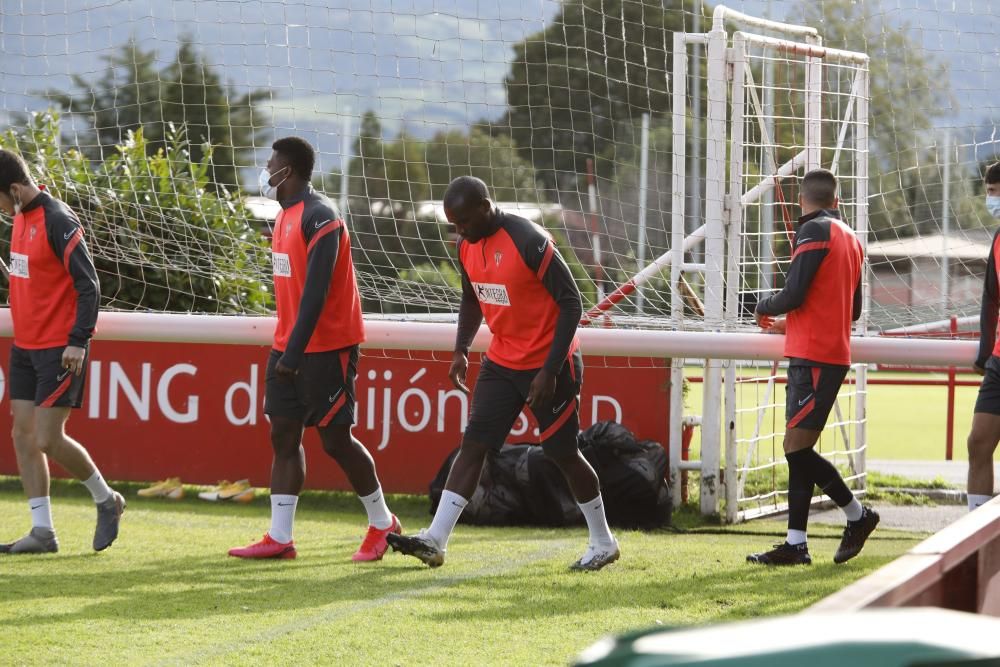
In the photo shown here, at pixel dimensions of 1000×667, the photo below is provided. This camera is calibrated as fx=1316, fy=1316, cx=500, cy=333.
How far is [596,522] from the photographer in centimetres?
638

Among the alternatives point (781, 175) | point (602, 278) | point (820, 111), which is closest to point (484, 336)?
point (602, 278)

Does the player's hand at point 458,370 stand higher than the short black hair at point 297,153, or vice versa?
the short black hair at point 297,153

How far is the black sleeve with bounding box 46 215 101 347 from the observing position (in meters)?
6.32

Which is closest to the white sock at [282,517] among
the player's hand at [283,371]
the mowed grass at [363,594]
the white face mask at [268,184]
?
the mowed grass at [363,594]

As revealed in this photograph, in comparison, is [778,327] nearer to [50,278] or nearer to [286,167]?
[286,167]

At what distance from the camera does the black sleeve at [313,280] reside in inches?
242

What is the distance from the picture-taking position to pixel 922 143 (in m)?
8.38

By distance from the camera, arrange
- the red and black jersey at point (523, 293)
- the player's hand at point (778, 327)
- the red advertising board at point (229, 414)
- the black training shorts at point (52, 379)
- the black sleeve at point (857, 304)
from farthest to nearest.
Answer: the red advertising board at point (229, 414), the player's hand at point (778, 327), the black sleeve at point (857, 304), the black training shorts at point (52, 379), the red and black jersey at point (523, 293)

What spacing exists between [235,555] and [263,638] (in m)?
1.89

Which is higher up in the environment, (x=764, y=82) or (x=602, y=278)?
(x=764, y=82)

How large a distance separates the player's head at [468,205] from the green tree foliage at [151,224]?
9.25 feet

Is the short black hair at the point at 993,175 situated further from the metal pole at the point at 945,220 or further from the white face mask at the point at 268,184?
the white face mask at the point at 268,184

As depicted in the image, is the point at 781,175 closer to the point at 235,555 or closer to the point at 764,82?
the point at 764,82

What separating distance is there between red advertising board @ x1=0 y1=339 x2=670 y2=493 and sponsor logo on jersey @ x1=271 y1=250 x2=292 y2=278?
270 centimetres
